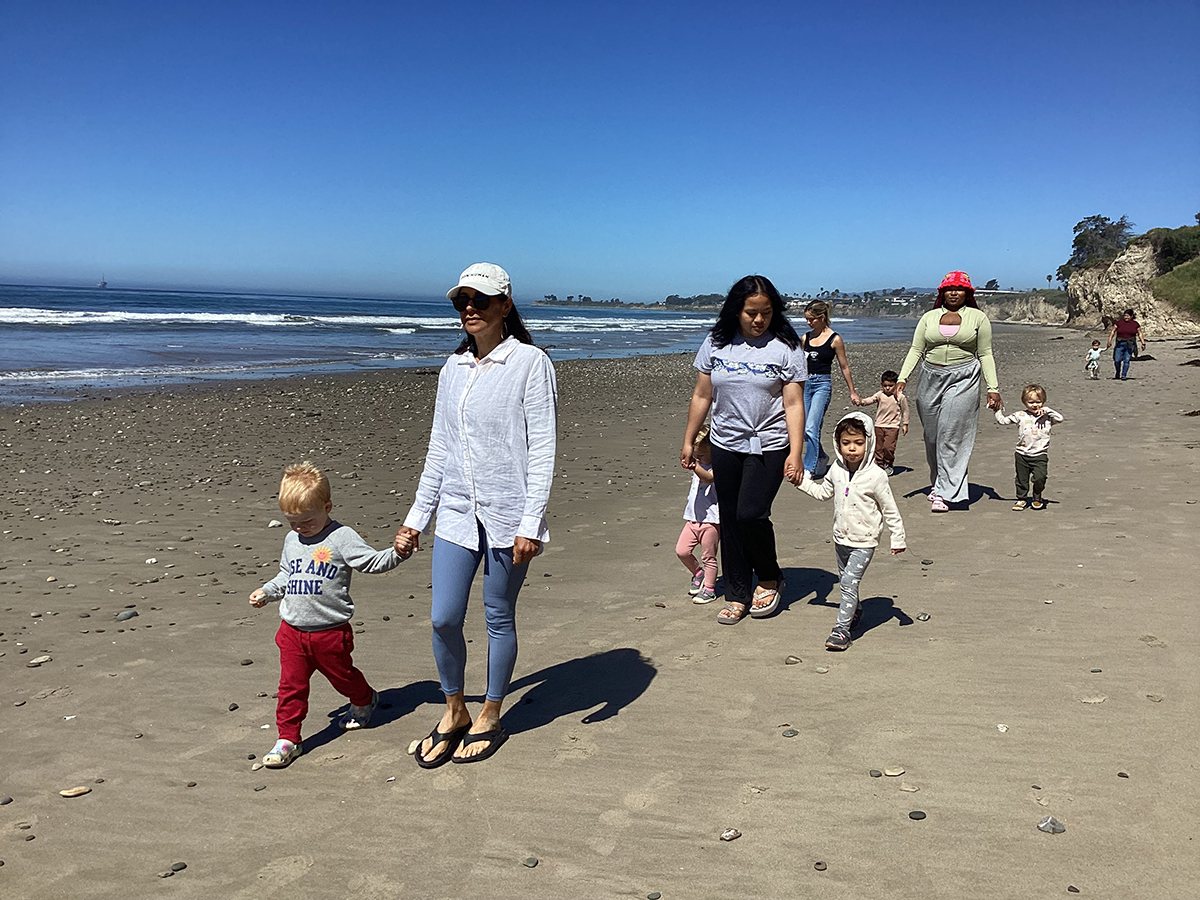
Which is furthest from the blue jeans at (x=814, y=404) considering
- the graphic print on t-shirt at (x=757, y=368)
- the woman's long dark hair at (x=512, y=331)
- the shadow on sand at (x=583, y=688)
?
the woman's long dark hair at (x=512, y=331)

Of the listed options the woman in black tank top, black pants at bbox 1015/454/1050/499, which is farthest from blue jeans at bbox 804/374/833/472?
black pants at bbox 1015/454/1050/499

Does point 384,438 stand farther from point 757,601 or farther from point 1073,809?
point 1073,809

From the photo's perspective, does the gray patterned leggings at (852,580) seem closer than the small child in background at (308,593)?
No

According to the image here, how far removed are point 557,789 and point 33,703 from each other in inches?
110

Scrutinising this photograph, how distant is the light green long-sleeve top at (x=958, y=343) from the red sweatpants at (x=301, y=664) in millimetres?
5283

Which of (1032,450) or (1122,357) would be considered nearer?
(1032,450)

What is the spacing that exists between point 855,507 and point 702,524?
1105 mm

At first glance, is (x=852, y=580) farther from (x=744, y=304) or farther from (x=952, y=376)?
(x=952, y=376)

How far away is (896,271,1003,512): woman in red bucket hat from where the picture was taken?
7449 mm

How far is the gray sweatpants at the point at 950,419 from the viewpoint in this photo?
7.59 meters

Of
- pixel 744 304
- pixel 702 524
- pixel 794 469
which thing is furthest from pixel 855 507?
pixel 744 304

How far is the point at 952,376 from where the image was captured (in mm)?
7609

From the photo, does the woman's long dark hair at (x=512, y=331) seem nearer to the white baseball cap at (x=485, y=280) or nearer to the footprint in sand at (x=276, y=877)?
the white baseball cap at (x=485, y=280)

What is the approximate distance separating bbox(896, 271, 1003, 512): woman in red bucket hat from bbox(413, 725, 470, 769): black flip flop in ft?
17.1
